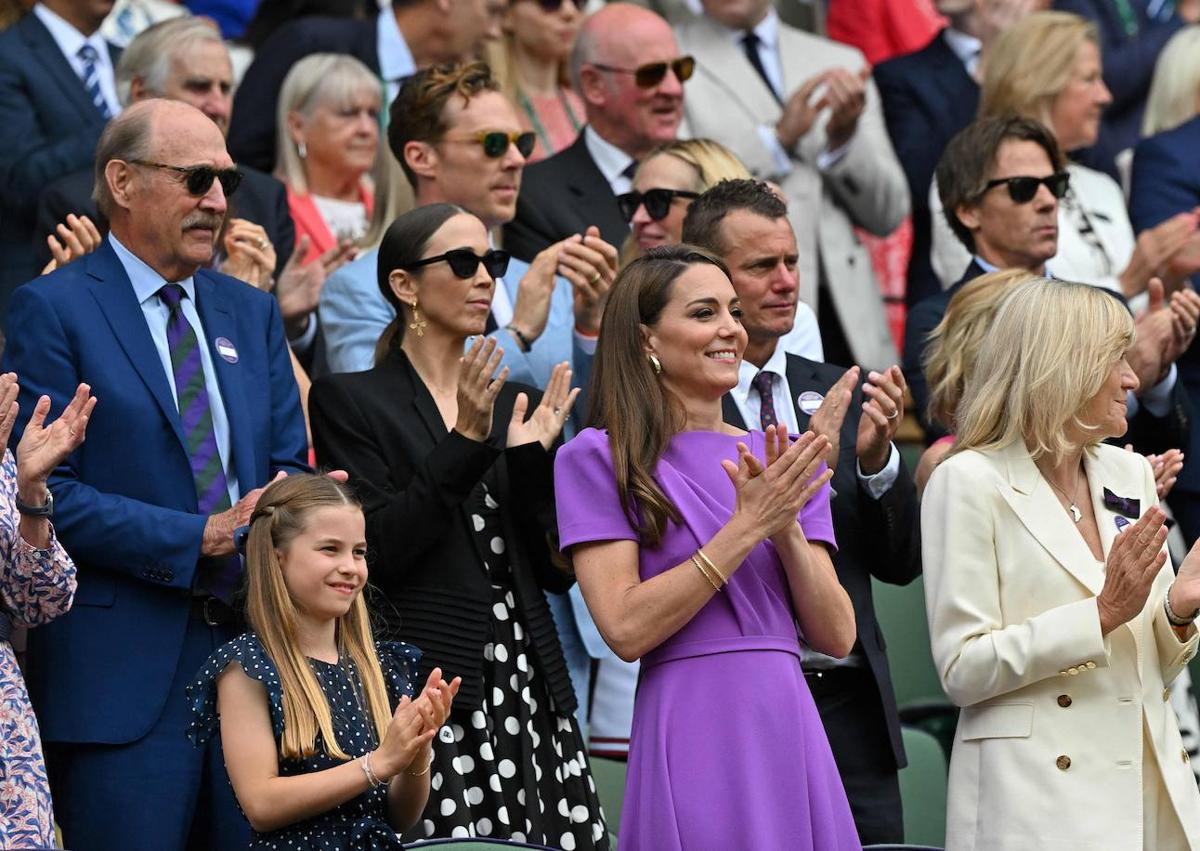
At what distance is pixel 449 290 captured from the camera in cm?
537

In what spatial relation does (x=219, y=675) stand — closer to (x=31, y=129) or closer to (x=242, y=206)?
(x=242, y=206)

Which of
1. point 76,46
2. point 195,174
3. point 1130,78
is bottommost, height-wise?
point 1130,78

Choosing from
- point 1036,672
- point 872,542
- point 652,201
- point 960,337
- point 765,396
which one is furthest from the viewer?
point 652,201


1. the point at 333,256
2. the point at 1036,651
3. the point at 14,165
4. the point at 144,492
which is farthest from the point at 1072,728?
the point at 14,165

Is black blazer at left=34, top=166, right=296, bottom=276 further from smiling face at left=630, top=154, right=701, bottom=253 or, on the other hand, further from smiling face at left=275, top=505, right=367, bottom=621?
→ smiling face at left=275, top=505, right=367, bottom=621

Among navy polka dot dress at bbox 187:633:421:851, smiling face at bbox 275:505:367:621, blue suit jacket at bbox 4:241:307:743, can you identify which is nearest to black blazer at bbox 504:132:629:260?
blue suit jacket at bbox 4:241:307:743

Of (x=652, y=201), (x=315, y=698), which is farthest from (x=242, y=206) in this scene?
(x=315, y=698)

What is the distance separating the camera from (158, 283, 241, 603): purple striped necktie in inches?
195

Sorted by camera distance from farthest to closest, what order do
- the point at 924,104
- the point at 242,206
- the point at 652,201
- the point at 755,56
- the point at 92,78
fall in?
the point at 924,104
the point at 755,56
the point at 92,78
the point at 242,206
the point at 652,201

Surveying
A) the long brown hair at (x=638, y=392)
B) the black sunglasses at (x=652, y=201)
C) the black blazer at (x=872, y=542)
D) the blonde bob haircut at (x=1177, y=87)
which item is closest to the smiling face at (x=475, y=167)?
the black sunglasses at (x=652, y=201)

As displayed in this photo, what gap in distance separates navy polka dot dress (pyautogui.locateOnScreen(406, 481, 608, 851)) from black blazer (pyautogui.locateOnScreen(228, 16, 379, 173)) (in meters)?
2.91

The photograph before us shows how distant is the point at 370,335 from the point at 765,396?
117cm

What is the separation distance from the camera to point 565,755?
5.07 metres

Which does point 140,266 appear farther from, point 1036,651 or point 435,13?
Answer: point 435,13
